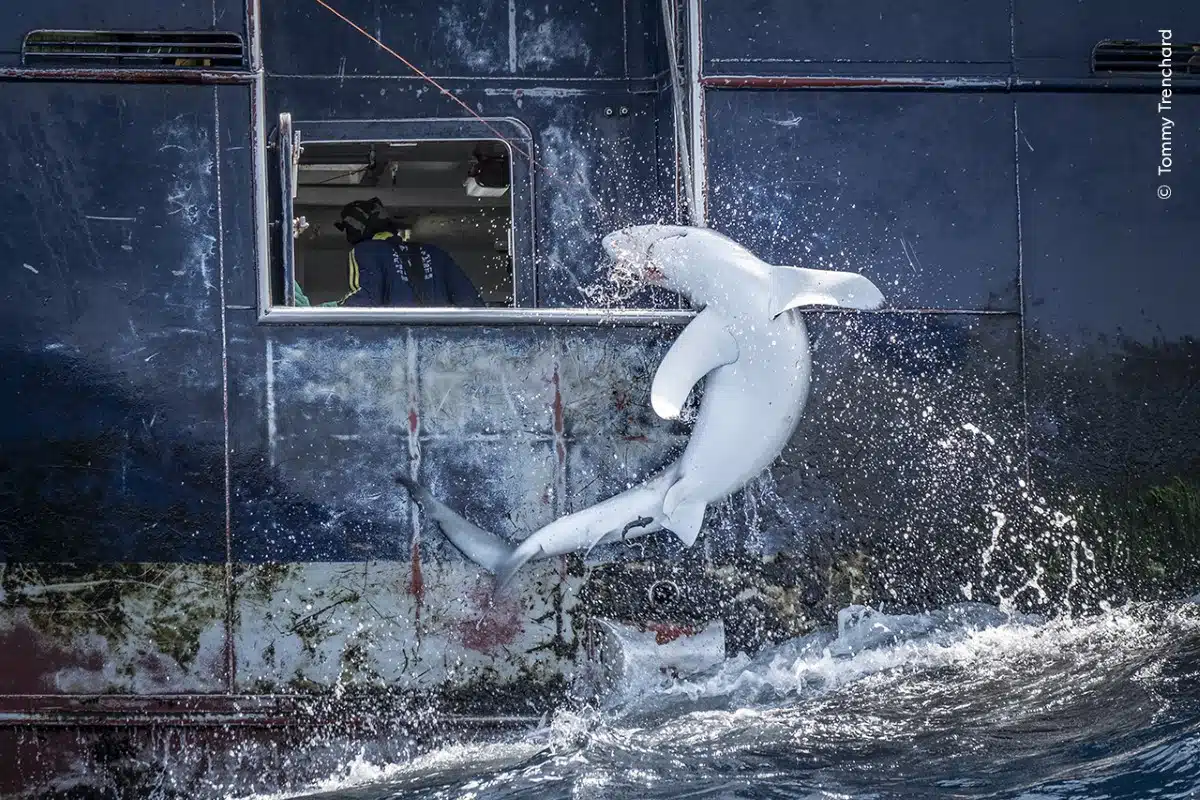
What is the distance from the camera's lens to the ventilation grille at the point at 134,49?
7.14m

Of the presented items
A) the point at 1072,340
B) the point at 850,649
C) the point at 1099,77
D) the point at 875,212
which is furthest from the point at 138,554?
the point at 1099,77

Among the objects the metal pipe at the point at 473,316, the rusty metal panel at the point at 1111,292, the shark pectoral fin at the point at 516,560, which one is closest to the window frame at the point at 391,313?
the metal pipe at the point at 473,316

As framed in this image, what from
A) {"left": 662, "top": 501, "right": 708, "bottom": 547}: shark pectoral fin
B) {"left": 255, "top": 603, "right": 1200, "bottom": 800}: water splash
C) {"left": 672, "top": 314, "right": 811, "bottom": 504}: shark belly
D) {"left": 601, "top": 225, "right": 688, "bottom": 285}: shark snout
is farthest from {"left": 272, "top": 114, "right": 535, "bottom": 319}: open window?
{"left": 255, "top": 603, "right": 1200, "bottom": 800}: water splash

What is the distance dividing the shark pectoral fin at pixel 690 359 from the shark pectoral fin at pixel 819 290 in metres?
0.29

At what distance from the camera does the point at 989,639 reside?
7.41 m

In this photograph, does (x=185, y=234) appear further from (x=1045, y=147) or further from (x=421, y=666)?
(x=1045, y=147)

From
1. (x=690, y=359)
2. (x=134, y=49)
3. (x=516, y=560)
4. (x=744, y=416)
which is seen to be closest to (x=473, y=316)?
(x=690, y=359)

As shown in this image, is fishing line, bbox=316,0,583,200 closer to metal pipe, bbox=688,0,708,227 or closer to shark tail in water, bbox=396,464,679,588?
metal pipe, bbox=688,0,708,227

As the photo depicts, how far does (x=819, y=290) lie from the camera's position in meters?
7.18

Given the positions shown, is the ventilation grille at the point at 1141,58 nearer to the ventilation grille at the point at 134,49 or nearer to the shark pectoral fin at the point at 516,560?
the shark pectoral fin at the point at 516,560

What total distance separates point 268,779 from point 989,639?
11.6ft

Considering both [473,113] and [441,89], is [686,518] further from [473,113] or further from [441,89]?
[441,89]

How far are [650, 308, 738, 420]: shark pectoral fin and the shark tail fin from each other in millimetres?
1023

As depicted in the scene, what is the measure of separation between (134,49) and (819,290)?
347 cm
